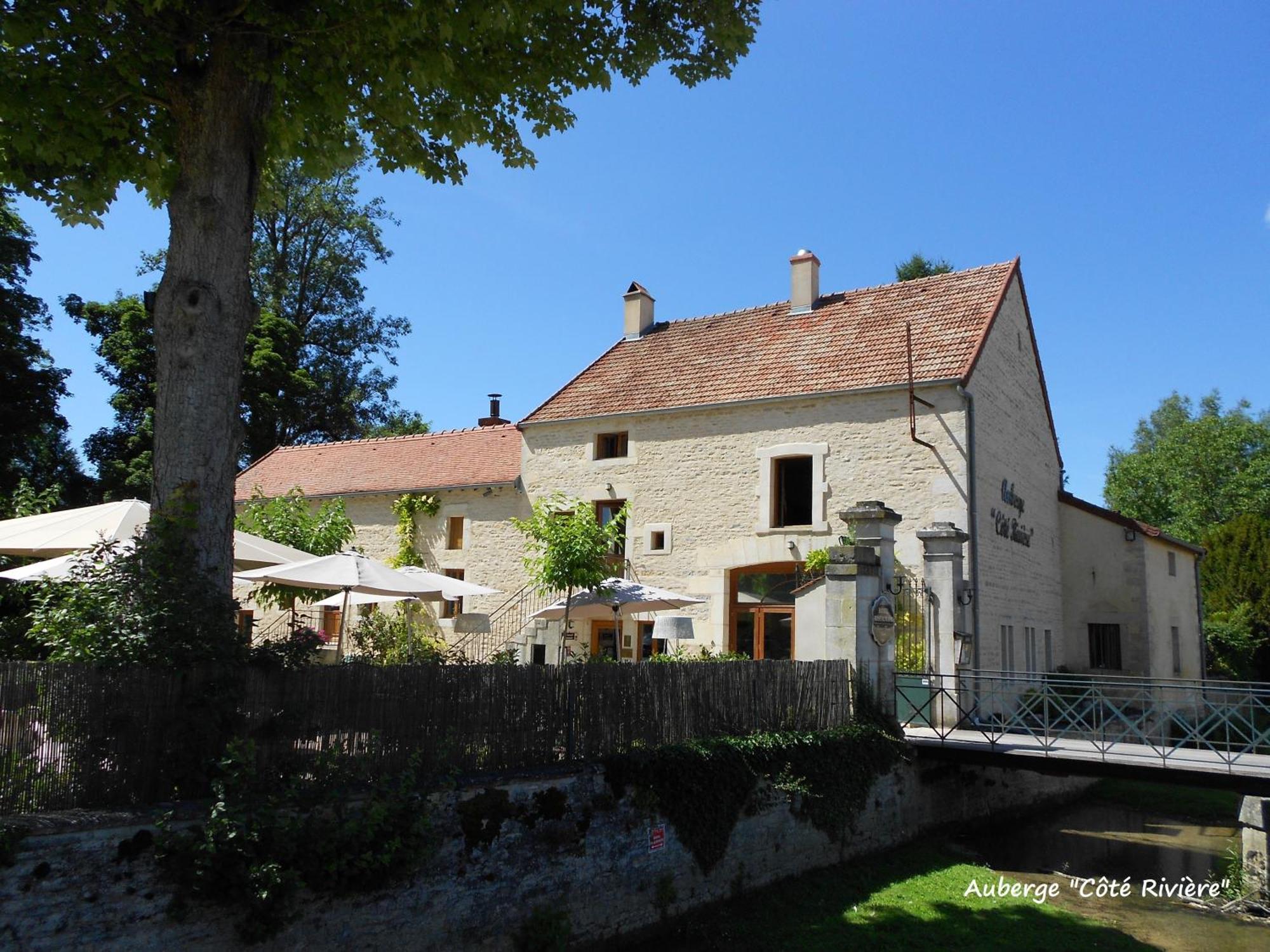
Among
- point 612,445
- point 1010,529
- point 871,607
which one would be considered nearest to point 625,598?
point 871,607

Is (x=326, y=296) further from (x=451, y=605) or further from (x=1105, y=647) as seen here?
(x=1105, y=647)

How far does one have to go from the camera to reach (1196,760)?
11305 mm

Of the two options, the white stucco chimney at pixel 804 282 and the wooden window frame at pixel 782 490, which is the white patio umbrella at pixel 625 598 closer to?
the wooden window frame at pixel 782 490

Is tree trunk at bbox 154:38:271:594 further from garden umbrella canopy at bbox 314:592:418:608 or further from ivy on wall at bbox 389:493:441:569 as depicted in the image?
ivy on wall at bbox 389:493:441:569

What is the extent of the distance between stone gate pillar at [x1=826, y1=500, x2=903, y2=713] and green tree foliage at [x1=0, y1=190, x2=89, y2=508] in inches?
742

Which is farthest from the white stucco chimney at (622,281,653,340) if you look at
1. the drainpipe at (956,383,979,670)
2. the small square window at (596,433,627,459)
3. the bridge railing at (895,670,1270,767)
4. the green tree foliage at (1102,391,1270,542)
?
the green tree foliage at (1102,391,1270,542)

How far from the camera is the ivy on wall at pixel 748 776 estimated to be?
9.27 metres

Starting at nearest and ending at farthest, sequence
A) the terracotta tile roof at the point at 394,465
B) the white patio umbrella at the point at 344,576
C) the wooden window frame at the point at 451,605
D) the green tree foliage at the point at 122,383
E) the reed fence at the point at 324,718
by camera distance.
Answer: the reed fence at the point at 324,718, the white patio umbrella at the point at 344,576, the wooden window frame at the point at 451,605, the terracotta tile roof at the point at 394,465, the green tree foliage at the point at 122,383

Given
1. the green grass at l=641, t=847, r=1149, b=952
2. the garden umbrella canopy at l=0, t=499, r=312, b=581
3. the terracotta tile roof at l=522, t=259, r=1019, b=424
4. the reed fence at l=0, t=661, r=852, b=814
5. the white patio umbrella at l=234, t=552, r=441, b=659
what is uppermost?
the terracotta tile roof at l=522, t=259, r=1019, b=424

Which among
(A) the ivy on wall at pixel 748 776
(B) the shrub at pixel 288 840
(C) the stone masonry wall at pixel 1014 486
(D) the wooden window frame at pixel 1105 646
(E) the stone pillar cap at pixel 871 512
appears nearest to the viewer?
(B) the shrub at pixel 288 840

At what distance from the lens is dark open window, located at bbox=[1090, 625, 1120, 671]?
785 inches

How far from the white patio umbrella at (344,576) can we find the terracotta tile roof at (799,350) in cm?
815

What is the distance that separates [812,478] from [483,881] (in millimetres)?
11438

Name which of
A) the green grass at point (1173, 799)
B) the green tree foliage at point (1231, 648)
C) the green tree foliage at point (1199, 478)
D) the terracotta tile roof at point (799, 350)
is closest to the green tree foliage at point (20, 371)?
the terracotta tile roof at point (799, 350)
